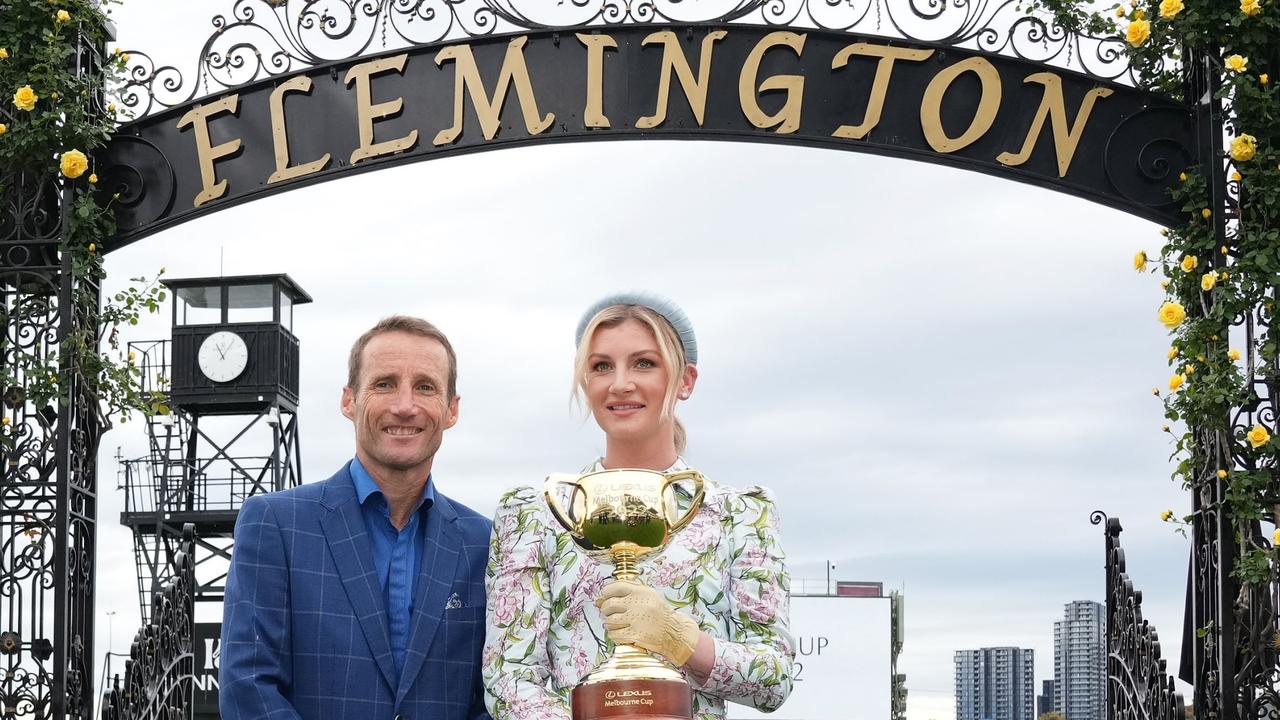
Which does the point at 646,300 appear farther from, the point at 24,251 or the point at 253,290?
the point at 253,290

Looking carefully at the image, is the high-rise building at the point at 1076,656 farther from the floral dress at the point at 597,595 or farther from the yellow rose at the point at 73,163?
the floral dress at the point at 597,595

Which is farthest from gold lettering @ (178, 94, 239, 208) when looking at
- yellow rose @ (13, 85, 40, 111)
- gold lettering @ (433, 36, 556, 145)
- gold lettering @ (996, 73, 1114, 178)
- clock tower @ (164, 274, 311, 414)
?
clock tower @ (164, 274, 311, 414)

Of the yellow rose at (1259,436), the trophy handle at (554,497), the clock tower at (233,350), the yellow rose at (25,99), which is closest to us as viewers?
the trophy handle at (554,497)

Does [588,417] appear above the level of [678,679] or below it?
above

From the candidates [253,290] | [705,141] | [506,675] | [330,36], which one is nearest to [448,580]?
[506,675]

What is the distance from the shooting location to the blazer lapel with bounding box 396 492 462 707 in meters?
3.73

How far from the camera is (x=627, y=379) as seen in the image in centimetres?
357

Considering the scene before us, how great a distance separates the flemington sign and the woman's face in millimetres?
4011

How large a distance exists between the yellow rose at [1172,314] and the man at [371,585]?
4138 millimetres

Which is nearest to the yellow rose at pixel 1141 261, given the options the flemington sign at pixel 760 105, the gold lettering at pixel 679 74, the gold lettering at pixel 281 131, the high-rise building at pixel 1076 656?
the flemington sign at pixel 760 105

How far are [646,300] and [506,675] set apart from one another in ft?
2.92

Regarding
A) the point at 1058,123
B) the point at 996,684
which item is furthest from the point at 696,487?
the point at 996,684

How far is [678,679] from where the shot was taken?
318cm

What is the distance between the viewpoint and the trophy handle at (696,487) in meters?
3.26
